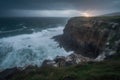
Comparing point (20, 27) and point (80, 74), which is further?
point (20, 27)

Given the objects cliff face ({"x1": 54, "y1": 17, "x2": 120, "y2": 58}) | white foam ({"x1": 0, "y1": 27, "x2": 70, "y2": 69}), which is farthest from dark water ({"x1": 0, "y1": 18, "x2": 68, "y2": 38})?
cliff face ({"x1": 54, "y1": 17, "x2": 120, "y2": 58})

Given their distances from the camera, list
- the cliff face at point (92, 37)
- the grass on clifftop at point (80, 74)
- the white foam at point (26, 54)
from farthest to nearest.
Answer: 1. the white foam at point (26, 54)
2. the cliff face at point (92, 37)
3. the grass on clifftop at point (80, 74)

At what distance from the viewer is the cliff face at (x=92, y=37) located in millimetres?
34406

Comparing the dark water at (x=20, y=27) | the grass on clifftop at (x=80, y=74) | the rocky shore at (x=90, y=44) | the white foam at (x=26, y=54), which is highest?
the grass on clifftop at (x=80, y=74)

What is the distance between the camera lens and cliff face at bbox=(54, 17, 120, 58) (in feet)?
113

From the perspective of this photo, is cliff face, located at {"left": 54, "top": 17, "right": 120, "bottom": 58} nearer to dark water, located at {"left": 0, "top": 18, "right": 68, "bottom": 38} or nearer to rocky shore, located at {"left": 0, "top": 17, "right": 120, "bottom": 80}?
rocky shore, located at {"left": 0, "top": 17, "right": 120, "bottom": 80}

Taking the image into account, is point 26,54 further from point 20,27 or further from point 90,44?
point 20,27

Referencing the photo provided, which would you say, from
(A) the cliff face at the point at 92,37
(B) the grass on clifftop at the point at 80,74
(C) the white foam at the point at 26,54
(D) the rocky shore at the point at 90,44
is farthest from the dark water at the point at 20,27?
(B) the grass on clifftop at the point at 80,74

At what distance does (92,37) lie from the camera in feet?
129

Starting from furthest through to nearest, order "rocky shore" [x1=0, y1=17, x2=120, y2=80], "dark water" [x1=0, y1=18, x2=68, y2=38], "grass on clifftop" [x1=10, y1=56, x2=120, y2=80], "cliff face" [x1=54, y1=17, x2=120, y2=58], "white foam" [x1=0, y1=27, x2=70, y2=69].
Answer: "dark water" [x1=0, y1=18, x2=68, y2=38]
"white foam" [x1=0, y1=27, x2=70, y2=69]
"cliff face" [x1=54, y1=17, x2=120, y2=58]
"rocky shore" [x1=0, y1=17, x2=120, y2=80]
"grass on clifftop" [x1=10, y1=56, x2=120, y2=80]

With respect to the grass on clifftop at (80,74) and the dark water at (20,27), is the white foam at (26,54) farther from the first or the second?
the dark water at (20,27)

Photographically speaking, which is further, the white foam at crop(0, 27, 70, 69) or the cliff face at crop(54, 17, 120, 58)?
the white foam at crop(0, 27, 70, 69)

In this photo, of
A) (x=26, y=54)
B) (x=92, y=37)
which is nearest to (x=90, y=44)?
(x=92, y=37)

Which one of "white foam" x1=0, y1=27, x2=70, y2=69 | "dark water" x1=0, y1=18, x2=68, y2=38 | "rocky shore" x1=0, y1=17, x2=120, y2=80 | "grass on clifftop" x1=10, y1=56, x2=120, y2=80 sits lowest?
"dark water" x1=0, y1=18, x2=68, y2=38
